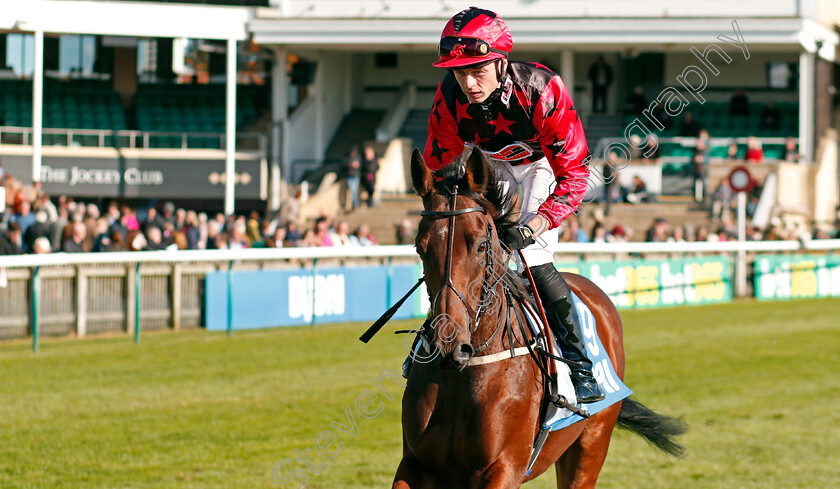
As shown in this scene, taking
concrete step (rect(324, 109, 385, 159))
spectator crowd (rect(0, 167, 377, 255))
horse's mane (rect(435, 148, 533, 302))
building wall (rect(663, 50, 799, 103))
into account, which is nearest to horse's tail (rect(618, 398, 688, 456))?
horse's mane (rect(435, 148, 533, 302))

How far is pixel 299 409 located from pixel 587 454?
3.51 metres

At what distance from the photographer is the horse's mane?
336 centimetres

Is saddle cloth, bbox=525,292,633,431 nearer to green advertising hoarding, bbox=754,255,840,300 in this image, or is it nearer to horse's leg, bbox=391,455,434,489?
horse's leg, bbox=391,455,434,489

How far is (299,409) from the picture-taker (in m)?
7.57

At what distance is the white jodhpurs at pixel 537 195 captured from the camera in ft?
13.0

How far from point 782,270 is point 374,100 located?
43.6 ft

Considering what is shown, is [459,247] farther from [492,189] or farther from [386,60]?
[386,60]

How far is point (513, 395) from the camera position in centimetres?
351

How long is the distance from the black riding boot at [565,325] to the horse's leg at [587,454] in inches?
20.6

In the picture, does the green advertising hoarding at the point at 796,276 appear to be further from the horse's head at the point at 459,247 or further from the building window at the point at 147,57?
the building window at the point at 147,57

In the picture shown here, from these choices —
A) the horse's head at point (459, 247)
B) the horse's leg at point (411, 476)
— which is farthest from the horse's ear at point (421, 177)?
the horse's leg at point (411, 476)

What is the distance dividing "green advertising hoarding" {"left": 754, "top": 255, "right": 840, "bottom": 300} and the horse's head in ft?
45.7

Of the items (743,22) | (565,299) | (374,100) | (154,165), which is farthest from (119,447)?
(374,100)

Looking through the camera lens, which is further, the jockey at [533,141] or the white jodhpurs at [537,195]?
the white jodhpurs at [537,195]
